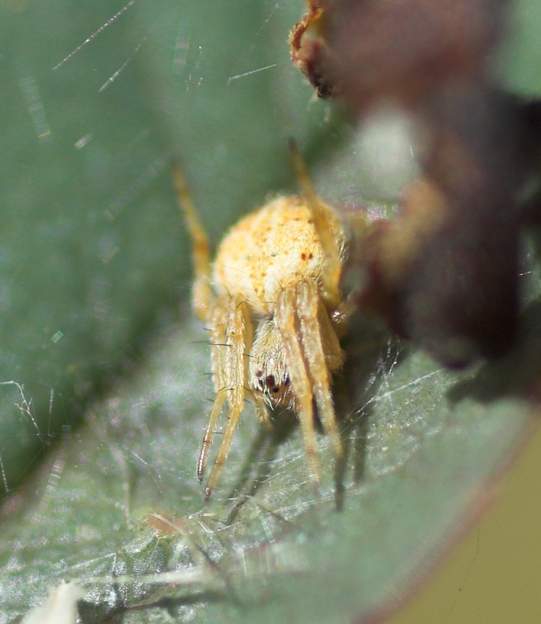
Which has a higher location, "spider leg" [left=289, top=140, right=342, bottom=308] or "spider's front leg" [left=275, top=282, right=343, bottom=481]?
"spider leg" [left=289, top=140, right=342, bottom=308]

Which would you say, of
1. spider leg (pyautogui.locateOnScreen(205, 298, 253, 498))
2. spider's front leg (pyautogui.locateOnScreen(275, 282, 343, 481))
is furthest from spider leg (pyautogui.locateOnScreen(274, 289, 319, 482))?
spider leg (pyautogui.locateOnScreen(205, 298, 253, 498))

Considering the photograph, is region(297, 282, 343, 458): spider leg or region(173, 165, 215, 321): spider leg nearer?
region(297, 282, 343, 458): spider leg

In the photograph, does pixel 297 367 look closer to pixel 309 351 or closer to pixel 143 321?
pixel 309 351

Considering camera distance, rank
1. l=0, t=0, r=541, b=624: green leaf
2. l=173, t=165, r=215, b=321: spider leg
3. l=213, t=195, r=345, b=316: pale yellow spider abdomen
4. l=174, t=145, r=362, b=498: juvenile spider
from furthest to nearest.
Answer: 1. l=173, t=165, r=215, b=321: spider leg
2. l=213, t=195, r=345, b=316: pale yellow spider abdomen
3. l=174, t=145, r=362, b=498: juvenile spider
4. l=0, t=0, r=541, b=624: green leaf

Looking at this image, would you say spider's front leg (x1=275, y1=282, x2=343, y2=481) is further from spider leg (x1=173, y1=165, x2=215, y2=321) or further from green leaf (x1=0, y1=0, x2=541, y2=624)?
spider leg (x1=173, y1=165, x2=215, y2=321)

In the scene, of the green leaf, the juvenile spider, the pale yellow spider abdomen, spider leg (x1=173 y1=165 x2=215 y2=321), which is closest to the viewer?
the green leaf

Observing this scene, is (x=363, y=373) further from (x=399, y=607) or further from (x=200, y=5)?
(x=200, y=5)

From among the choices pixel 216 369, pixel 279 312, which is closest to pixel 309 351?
pixel 279 312

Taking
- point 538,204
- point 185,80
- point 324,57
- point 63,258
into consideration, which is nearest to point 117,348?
point 63,258

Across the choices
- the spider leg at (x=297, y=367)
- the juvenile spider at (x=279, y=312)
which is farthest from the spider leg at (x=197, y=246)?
the spider leg at (x=297, y=367)
